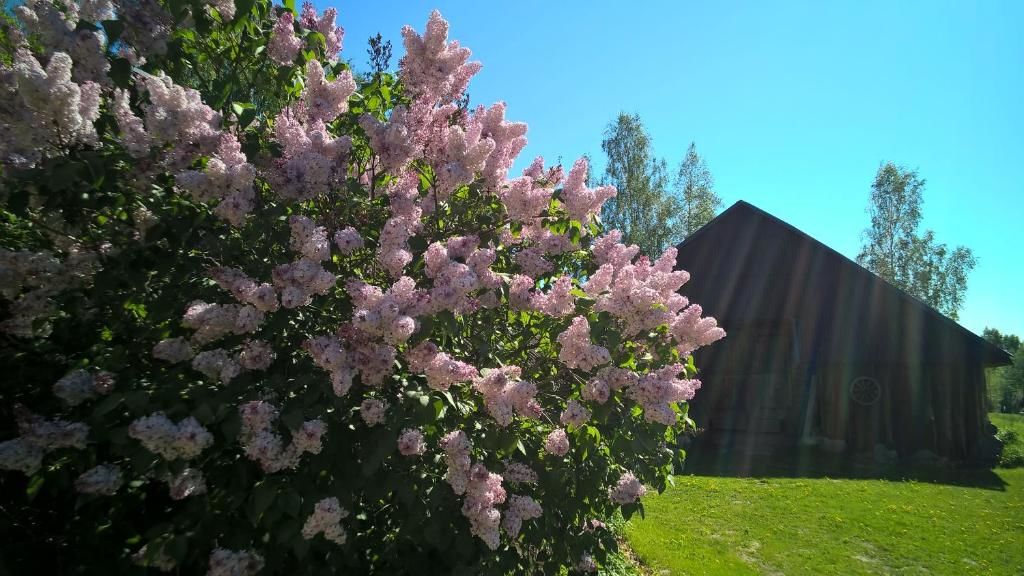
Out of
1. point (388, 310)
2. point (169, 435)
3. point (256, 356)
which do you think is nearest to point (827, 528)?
point (388, 310)

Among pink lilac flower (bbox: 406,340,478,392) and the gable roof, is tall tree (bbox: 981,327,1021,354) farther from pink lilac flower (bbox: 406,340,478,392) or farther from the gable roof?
pink lilac flower (bbox: 406,340,478,392)

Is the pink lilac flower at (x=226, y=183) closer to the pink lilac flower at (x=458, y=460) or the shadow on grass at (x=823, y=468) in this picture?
the pink lilac flower at (x=458, y=460)

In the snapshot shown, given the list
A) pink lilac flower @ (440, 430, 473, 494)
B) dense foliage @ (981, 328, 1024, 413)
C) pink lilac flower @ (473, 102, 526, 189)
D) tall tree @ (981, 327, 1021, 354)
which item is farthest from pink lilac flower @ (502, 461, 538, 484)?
tall tree @ (981, 327, 1021, 354)

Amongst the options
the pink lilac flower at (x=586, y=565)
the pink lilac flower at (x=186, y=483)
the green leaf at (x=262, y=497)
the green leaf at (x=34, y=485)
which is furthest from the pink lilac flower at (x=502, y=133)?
the green leaf at (x=34, y=485)

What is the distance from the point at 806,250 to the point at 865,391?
→ 3.84 meters

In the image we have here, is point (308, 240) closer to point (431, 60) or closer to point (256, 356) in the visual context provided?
point (256, 356)

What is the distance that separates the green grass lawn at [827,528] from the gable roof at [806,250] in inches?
149

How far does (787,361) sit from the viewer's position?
1446 cm

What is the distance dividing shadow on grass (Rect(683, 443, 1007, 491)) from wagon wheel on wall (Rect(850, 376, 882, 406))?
1.33 meters

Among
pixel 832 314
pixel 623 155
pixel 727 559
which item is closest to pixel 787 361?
pixel 832 314

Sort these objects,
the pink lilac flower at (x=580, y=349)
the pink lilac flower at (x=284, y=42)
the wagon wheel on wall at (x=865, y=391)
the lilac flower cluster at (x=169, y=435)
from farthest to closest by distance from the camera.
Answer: the wagon wheel on wall at (x=865, y=391) < the pink lilac flower at (x=284, y=42) < the pink lilac flower at (x=580, y=349) < the lilac flower cluster at (x=169, y=435)

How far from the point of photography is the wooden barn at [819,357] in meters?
12.8

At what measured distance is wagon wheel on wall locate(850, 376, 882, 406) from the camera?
1315 cm

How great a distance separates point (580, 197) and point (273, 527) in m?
2.21
